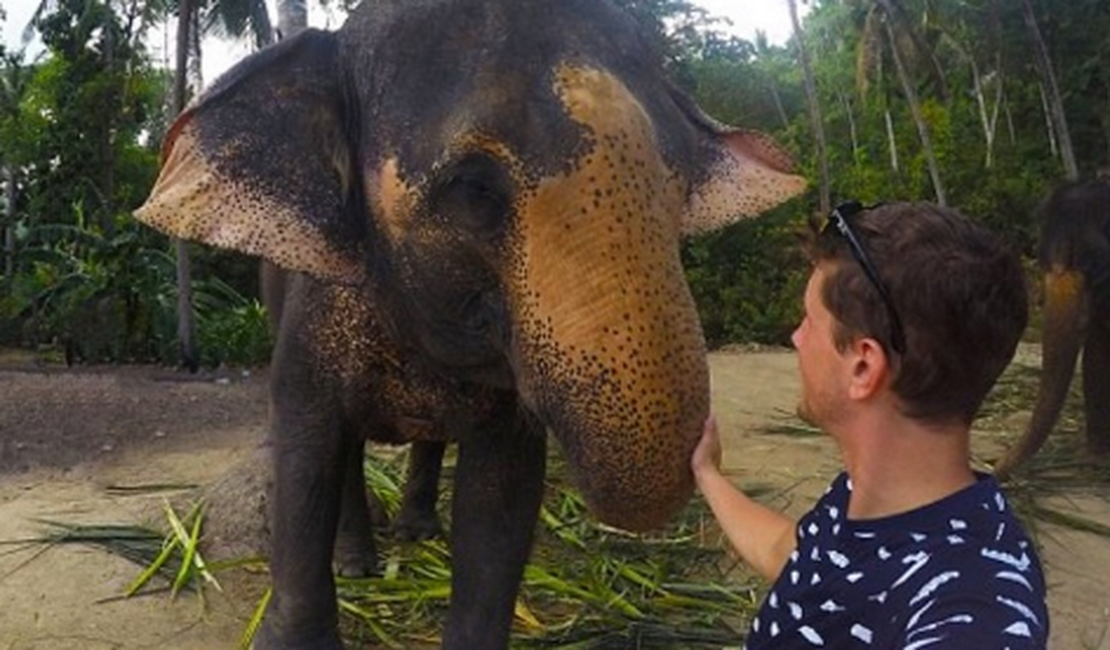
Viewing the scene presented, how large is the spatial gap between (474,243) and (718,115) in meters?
29.5

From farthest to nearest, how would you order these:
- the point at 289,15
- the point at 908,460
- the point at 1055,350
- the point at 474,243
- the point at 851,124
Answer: the point at 851,124, the point at 289,15, the point at 1055,350, the point at 474,243, the point at 908,460

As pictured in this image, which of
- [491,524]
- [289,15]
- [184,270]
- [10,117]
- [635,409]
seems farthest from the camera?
[10,117]

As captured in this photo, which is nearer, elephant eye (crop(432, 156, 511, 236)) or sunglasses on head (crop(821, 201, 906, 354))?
sunglasses on head (crop(821, 201, 906, 354))

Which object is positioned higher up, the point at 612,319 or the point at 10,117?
the point at 10,117

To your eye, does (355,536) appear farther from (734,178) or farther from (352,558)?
(734,178)

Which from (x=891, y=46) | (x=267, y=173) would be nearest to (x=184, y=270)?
(x=267, y=173)

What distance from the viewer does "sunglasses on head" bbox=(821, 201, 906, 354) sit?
5.23ft

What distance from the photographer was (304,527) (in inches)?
125

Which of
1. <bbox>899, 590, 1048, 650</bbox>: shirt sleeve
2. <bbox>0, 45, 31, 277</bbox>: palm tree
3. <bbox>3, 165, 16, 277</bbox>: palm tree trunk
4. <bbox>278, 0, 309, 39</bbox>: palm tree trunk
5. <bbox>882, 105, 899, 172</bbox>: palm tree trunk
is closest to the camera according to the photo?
<bbox>899, 590, 1048, 650</bbox>: shirt sleeve

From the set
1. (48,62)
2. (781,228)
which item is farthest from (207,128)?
(48,62)

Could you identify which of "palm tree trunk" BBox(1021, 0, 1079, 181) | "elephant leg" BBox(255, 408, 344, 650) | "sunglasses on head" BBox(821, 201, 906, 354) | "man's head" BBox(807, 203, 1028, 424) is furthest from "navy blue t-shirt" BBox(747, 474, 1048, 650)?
"palm tree trunk" BBox(1021, 0, 1079, 181)

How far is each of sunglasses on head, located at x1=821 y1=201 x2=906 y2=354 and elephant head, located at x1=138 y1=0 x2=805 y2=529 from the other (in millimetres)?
467

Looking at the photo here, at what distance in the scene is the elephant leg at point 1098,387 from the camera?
6.84 meters

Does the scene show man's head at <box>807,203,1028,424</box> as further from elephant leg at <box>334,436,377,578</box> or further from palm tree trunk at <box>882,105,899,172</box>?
palm tree trunk at <box>882,105,899,172</box>
